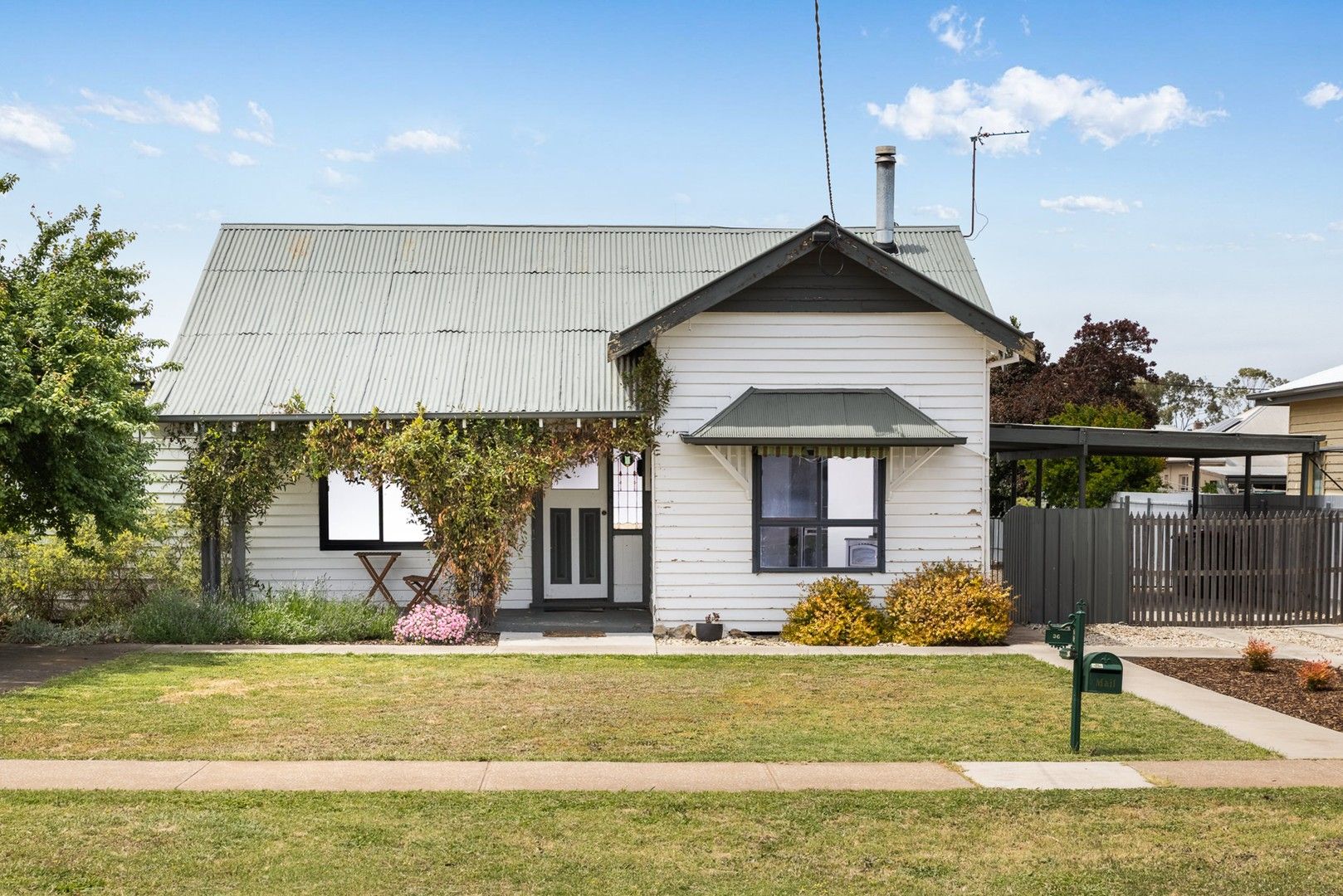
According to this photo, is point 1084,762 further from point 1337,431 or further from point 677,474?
point 1337,431

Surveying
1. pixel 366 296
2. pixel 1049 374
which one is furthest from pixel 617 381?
pixel 1049 374

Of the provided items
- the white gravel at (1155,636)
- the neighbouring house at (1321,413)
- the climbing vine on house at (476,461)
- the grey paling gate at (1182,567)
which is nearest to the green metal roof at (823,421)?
the climbing vine on house at (476,461)

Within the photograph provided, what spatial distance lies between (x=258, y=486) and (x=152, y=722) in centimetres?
572

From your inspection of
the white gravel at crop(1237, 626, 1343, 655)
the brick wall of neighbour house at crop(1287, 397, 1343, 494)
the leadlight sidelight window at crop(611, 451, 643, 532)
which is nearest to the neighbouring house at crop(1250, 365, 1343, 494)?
the brick wall of neighbour house at crop(1287, 397, 1343, 494)

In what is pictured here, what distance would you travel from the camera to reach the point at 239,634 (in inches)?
565

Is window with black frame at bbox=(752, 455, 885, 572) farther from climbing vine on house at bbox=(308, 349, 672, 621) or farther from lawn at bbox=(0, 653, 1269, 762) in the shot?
lawn at bbox=(0, 653, 1269, 762)

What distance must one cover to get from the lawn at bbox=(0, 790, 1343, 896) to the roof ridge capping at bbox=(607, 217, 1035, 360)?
25.4 feet

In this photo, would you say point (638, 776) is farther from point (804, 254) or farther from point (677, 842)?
point (804, 254)

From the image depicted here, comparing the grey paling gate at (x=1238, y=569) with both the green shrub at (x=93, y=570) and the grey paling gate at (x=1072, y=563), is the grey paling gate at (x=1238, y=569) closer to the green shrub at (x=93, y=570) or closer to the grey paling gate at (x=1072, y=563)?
the grey paling gate at (x=1072, y=563)

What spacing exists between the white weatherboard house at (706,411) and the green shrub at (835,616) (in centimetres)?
31

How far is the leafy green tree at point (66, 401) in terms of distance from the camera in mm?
11938

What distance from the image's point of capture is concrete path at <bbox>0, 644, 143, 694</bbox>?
11719 mm

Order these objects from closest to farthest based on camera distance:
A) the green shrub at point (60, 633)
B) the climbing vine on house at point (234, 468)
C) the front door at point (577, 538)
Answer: the green shrub at point (60, 633), the climbing vine on house at point (234, 468), the front door at point (577, 538)

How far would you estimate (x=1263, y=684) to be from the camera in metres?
12.1
